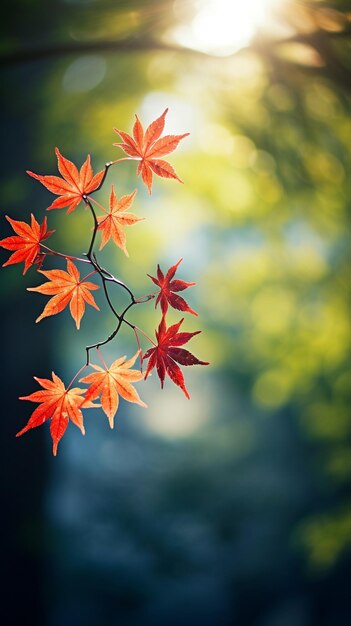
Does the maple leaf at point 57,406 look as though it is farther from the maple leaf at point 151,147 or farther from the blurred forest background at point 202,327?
the blurred forest background at point 202,327

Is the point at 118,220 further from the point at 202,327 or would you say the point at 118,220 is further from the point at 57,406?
the point at 202,327

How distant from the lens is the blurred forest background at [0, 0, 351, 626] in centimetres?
144

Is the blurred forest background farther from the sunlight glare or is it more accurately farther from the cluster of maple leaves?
the cluster of maple leaves

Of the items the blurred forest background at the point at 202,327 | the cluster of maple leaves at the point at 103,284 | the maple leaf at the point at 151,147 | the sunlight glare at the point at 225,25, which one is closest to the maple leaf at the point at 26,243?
the cluster of maple leaves at the point at 103,284

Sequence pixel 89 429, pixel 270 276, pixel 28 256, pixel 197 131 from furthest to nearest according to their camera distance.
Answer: pixel 89 429 < pixel 270 276 < pixel 197 131 < pixel 28 256

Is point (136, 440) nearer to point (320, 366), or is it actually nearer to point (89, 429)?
point (89, 429)

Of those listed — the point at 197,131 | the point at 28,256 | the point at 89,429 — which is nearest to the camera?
the point at 28,256

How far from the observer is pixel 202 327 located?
2.37 metres

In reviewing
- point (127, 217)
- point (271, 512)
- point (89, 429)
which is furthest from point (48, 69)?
point (271, 512)

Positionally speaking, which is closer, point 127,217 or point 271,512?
point 127,217

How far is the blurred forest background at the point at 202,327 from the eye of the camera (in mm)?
1439

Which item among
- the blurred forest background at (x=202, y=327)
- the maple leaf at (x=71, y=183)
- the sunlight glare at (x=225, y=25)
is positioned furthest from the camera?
the blurred forest background at (x=202, y=327)

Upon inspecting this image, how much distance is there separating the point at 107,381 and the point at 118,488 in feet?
6.94

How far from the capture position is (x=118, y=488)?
2.53m
